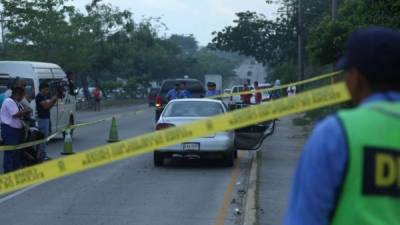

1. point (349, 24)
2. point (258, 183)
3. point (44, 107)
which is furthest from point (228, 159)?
point (349, 24)

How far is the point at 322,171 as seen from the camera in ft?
8.79

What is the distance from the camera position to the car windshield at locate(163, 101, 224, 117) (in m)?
16.0

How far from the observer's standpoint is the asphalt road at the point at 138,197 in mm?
9938

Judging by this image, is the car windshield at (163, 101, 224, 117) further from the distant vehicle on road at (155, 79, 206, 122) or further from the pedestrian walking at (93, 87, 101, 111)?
the pedestrian walking at (93, 87, 101, 111)

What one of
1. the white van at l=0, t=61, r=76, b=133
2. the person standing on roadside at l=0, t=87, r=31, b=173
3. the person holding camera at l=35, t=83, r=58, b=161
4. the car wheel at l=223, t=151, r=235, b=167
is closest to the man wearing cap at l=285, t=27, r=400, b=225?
the person standing on roadside at l=0, t=87, r=31, b=173

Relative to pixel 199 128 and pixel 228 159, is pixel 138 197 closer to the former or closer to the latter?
pixel 228 159

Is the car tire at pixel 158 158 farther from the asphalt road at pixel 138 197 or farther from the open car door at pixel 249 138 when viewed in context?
the open car door at pixel 249 138

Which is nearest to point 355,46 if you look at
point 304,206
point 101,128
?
point 304,206

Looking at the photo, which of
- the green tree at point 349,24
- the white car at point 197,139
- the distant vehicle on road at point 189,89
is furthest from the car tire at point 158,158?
the distant vehicle on road at point 189,89

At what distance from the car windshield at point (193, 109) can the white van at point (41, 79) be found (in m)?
4.30

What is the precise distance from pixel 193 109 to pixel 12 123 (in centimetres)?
404

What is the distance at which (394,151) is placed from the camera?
8.91 ft

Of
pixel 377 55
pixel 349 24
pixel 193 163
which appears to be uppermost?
pixel 349 24

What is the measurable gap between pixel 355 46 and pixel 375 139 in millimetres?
347
